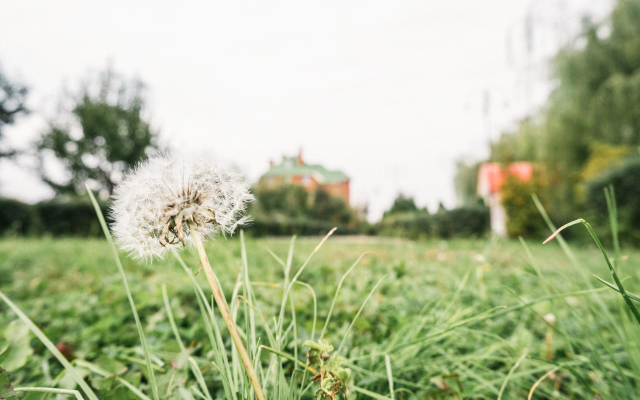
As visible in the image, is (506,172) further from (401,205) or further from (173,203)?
(173,203)

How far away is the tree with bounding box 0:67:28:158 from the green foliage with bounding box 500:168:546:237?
27.8m

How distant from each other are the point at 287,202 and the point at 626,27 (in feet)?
60.1

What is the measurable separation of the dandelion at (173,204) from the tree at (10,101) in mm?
26922

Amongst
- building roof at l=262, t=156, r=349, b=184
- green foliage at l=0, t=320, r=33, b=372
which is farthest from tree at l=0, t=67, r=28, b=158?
green foliage at l=0, t=320, r=33, b=372

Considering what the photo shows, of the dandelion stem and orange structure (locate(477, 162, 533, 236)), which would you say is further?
orange structure (locate(477, 162, 533, 236))

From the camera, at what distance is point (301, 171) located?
38.4m

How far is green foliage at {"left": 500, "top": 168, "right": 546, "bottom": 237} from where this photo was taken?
1324cm

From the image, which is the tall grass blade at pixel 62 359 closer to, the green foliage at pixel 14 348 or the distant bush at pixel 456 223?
the green foliage at pixel 14 348

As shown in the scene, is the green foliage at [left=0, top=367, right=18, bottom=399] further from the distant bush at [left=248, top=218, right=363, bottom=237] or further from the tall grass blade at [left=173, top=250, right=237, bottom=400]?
the distant bush at [left=248, top=218, right=363, bottom=237]

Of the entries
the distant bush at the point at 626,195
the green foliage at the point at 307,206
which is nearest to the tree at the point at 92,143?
the green foliage at the point at 307,206

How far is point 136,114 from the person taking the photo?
865 inches

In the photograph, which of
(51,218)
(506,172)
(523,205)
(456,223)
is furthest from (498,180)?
(51,218)

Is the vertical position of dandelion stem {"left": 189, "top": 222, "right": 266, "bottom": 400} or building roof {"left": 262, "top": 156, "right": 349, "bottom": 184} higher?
building roof {"left": 262, "top": 156, "right": 349, "bottom": 184}

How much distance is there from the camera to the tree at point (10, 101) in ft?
64.2
